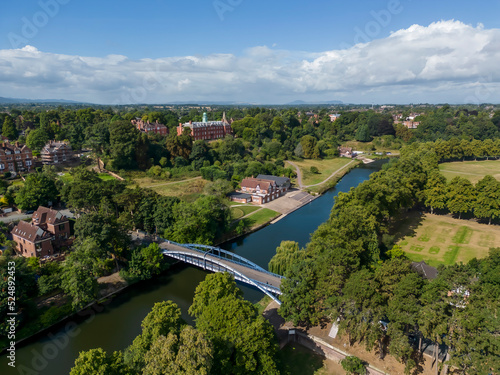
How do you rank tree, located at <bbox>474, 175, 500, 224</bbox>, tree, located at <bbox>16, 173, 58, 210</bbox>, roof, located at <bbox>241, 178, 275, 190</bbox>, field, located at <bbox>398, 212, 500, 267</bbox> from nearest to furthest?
field, located at <bbox>398, 212, 500, 267</bbox>
tree, located at <bbox>474, 175, 500, 224</bbox>
tree, located at <bbox>16, 173, 58, 210</bbox>
roof, located at <bbox>241, 178, 275, 190</bbox>

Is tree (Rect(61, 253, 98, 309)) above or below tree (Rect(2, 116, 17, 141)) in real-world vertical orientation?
below

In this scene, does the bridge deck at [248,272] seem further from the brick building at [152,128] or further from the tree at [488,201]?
the brick building at [152,128]

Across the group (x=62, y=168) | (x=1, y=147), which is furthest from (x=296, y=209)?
(x=1, y=147)

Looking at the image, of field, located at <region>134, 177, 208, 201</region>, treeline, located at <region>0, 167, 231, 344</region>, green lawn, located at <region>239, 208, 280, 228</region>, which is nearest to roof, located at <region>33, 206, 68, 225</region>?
treeline, located at <region>0, 167, 231, 344</region>

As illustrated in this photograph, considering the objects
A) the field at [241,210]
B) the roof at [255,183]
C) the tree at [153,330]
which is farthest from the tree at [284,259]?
the roof at [255,183]

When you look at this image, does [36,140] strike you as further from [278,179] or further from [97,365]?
[97,365]

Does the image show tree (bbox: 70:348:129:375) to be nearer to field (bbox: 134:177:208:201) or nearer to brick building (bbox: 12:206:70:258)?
brick building (bbox: 12:206:70:258)

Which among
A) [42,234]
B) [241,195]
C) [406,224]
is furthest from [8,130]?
[406,224]
